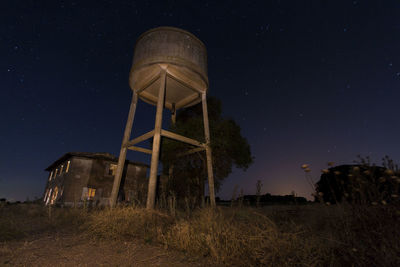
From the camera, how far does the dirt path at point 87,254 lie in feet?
9.45

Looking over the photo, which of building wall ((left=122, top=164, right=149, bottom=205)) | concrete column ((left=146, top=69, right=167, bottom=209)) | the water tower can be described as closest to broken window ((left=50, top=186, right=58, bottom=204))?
building wall ((left=122, top=164, right=149, bottom=205))

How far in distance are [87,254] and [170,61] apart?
7.77m

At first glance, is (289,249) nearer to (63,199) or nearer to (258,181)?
(258,181)

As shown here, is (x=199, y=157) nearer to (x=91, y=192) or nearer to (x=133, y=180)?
(x=133, y=180)

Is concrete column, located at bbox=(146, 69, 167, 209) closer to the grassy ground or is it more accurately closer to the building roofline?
the grassy ground

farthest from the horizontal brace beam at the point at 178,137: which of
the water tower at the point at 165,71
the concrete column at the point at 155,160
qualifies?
the concrete column at the point at 155,160

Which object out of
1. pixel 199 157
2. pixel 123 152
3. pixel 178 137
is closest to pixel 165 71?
pixel 178 137

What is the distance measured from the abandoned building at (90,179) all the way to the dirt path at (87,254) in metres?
12.9

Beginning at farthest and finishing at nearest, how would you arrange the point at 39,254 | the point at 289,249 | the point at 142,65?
the point at 142,65
the point at 39,254
the point at 289,249

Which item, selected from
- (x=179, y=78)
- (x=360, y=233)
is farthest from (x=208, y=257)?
(x=179, y=78)

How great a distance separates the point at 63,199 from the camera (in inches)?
661

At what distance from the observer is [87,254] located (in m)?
3.25

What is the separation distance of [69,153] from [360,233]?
20.2 m

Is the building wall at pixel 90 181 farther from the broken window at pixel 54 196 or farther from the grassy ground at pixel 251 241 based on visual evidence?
the grassy ground at pixel 251 241
